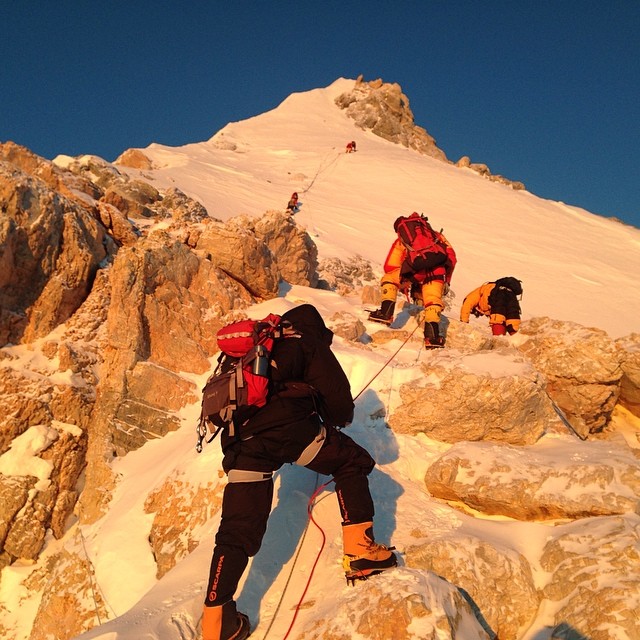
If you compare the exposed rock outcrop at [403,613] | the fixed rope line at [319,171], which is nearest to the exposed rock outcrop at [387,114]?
the fixed rope line at [319,171]

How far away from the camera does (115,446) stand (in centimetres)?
582

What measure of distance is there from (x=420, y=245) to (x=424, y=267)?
34cm

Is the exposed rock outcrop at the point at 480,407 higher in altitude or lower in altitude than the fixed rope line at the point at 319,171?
lower

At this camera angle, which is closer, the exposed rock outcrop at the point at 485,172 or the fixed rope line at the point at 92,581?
the fixed rope line at the point at 92,581

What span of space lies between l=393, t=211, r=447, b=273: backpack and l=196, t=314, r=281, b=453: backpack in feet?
13.8

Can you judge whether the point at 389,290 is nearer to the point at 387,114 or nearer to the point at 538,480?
the point at 538,480

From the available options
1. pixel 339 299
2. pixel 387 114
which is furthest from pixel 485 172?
pixel 339 299

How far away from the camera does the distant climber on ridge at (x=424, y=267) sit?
21.6ft

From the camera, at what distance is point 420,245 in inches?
267

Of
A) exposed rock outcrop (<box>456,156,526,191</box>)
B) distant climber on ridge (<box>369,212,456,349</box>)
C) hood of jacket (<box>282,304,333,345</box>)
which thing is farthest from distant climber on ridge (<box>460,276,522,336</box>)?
exposed rock outcrop (<box>456,156,526,191</box>)

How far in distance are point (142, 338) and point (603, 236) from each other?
2584cm

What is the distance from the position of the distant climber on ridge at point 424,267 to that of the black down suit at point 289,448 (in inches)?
146

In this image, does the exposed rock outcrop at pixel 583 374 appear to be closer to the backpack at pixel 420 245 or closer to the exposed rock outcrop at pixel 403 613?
the backpack at pixel 420 245

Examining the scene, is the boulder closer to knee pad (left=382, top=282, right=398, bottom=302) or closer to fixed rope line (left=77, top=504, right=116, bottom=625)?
fixed rope line (left=77, top=504, right=116, bottom=625)
